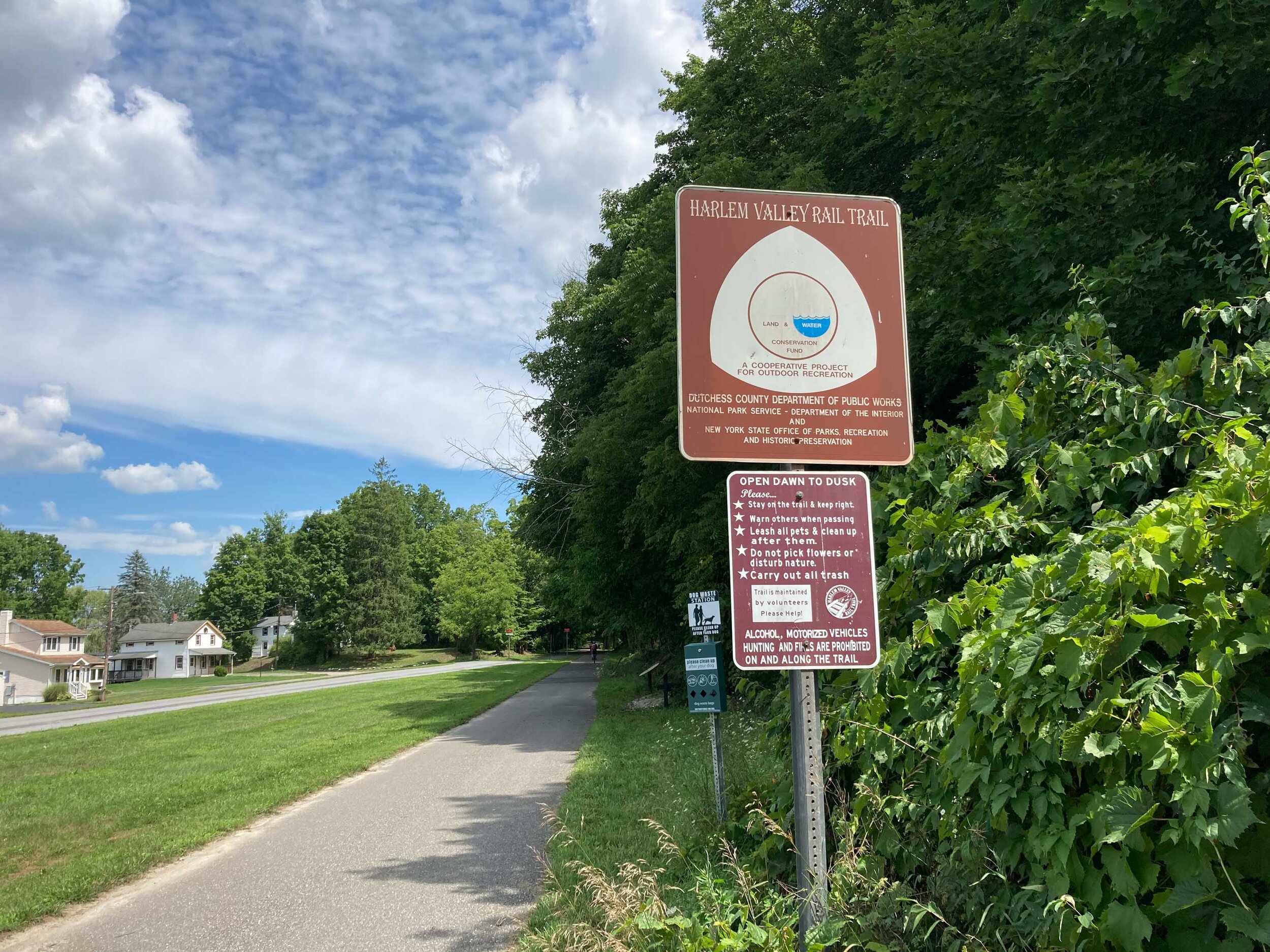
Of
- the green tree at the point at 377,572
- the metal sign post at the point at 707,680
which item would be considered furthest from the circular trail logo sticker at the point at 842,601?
the green tree at the point at 377,572

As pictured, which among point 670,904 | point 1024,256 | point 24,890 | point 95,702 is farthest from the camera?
point 95,702

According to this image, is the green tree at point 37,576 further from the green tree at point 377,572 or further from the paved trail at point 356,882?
the paved trail at point 356,882

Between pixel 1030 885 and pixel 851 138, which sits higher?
pixel 851 138

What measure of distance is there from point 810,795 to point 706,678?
449cm

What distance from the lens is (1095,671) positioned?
8.17ft

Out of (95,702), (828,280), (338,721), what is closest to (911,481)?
(828,280)

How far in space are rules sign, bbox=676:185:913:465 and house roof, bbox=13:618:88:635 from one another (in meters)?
88.3

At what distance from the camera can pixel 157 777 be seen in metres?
11.7

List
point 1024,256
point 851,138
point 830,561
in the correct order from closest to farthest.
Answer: point 830,561
point 1024,256
point 851,138

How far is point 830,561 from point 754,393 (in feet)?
2.20

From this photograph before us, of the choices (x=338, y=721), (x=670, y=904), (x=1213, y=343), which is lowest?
(x=338, y=721)

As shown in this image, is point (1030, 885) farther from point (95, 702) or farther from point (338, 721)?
point (95, 702)

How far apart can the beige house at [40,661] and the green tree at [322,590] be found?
1732 centimetres

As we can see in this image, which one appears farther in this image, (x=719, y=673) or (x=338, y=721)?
(x=338, y=721)
